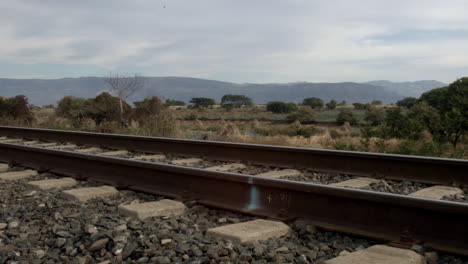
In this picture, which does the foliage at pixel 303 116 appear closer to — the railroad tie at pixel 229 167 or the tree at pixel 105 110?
the tree at pixel 105 110

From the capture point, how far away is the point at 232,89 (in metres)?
158

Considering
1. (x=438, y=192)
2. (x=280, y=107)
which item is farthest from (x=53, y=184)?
(x=280, y=107)

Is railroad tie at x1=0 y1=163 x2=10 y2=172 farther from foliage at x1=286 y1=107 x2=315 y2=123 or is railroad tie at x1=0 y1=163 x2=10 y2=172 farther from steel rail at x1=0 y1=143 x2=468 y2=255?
foliage at x1=286 y1=107 x2=315 y2=123

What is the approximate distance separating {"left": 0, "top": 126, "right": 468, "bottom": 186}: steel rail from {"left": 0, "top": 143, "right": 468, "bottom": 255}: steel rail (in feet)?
9.11

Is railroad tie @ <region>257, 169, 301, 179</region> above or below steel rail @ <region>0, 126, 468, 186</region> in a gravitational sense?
below

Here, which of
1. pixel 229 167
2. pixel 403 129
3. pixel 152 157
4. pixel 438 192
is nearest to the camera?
pixel 438 192

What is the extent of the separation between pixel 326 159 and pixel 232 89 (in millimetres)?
150804

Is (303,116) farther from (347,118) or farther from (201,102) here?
(201,102)

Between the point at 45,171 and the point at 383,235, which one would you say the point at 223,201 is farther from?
the point at 45,171

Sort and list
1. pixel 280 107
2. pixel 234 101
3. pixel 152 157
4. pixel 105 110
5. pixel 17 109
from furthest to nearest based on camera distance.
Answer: pixel 234 101, pixel 280 107, pixel 17 109, pixel 105 110, pixel 152 157

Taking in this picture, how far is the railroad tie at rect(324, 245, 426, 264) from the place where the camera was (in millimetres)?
3672

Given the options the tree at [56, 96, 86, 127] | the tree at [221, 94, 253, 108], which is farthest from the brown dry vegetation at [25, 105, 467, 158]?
the tree at [221, 94, 253, 108]

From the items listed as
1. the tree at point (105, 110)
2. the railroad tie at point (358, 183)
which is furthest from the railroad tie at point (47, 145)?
the tree at point (105, 110)

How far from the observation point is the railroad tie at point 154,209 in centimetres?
527
